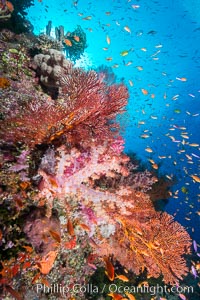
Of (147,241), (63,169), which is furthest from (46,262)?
(147,241)

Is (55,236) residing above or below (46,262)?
above

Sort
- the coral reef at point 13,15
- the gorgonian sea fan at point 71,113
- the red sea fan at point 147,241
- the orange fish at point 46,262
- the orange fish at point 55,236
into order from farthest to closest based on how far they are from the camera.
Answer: the coral reef at point 13,15, the red sea fan at point 147,241, the orange fish at point 46,262, the gorgonian sea fan at point 71,113, the orange fish at point 55,236

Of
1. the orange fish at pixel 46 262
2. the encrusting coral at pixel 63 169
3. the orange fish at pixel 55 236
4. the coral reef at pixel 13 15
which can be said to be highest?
the coral reef at pixel 13 15

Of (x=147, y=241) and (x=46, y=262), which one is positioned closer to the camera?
(x=46, y=262)

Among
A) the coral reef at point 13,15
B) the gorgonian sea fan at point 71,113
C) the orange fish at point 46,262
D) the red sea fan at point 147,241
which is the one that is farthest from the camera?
the coral reef at point 13,15

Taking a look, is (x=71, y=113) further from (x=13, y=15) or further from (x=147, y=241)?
(x=13, y=15)

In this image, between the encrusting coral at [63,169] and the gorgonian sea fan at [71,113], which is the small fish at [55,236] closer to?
the encrusting coral at [63,169]

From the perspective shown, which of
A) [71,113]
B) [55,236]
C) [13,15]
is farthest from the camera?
[13,15]

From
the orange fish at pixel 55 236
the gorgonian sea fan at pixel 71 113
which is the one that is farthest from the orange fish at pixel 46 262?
the gorgonian sea fan at pixel 71 113

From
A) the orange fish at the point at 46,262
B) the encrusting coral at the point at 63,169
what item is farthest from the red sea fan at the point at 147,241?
the orange fish at the point at 46,262

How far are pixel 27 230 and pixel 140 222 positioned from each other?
237 centimetres

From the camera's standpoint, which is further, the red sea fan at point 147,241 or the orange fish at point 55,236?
the red sea fan at point 147,241

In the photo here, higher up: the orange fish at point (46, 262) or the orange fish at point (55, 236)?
the orange fish at point (55, 236)

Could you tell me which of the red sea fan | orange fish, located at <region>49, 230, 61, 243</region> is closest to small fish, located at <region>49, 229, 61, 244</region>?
orange fish, located at <region>49, 230, 61, 243</region>
